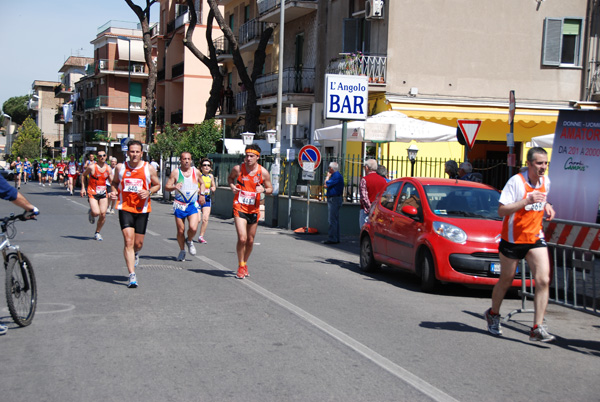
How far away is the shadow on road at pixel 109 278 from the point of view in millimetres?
10227

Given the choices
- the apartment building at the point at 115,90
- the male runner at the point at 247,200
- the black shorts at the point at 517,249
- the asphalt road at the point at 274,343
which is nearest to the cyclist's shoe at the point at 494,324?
the asphalt road at the point at 274,343

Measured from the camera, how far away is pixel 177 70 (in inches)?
2311

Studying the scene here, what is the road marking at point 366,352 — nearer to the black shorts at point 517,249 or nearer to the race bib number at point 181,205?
the black shorts at point 517,249

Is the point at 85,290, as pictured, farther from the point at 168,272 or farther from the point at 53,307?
the point at 168,272

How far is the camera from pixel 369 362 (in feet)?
20.6


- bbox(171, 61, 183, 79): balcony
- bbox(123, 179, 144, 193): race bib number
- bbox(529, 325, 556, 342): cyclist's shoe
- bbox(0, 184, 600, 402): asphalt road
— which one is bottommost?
bbox(0, 184, 600, 402): asphalt road

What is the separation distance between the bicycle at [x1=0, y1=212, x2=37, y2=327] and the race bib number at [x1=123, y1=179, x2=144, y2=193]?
115 inches

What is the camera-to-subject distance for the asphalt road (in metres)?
5.50

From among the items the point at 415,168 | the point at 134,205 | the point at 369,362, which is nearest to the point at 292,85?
the point at 415,168

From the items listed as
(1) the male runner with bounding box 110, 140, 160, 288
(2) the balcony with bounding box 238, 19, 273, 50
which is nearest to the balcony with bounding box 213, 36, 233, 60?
(2) the balcony with bounding box 238, 19, 273, 50

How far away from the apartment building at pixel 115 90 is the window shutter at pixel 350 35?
48.8 metres

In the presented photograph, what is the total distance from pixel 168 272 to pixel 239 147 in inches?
951

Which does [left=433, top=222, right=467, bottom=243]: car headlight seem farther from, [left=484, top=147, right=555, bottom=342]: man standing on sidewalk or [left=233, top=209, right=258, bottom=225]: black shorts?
[left=484, top=147, right=555, bottom=342]: man standing on sidewalk

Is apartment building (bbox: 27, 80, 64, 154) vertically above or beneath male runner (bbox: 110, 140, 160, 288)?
above
